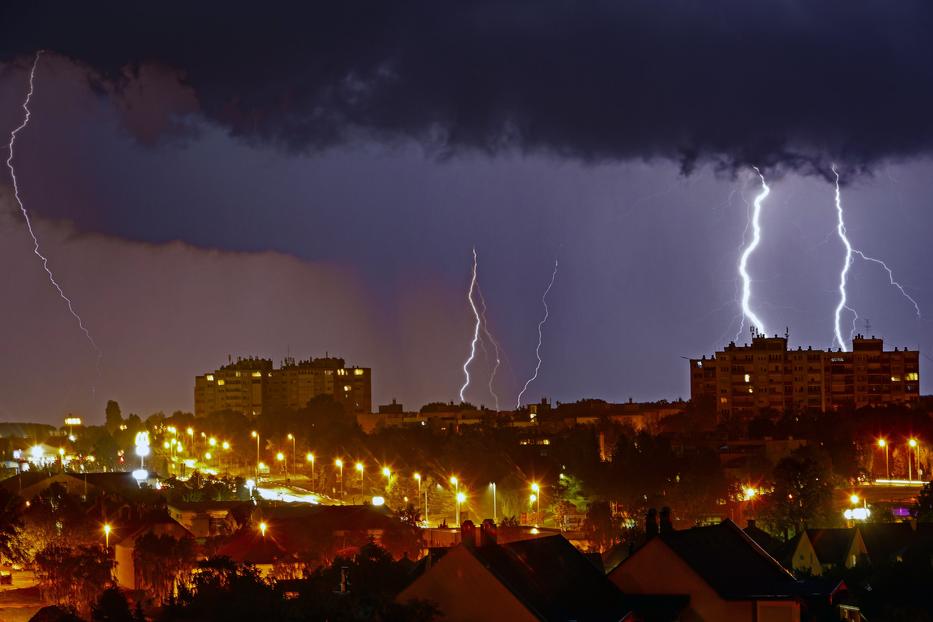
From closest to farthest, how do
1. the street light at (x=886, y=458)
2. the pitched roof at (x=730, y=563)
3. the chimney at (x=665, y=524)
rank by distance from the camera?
the pitched roof at (x=730, y=563), the chimney at (x=665, y=524), the street light at (x=886, y=458)

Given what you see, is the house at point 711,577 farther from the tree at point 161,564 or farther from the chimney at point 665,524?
the tree at point 161,564

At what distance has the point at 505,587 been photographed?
17.2 metres

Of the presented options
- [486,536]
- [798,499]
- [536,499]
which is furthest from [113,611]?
[536,499]

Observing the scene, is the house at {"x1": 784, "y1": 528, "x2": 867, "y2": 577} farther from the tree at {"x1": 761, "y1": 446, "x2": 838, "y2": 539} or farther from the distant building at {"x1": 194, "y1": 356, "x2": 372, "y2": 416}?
the distant building at {"x1": 194, "y1": 356, "x2": 372, "y2": 416}

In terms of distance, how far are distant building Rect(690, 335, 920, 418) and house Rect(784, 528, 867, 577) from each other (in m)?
78.2

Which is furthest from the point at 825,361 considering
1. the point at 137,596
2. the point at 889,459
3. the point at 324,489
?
the point at 137,596

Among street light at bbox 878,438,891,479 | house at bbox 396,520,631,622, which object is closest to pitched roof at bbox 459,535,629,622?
house at bbox 396,520,631,622

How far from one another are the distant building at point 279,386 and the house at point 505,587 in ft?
511

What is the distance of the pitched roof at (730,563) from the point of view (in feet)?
61.5

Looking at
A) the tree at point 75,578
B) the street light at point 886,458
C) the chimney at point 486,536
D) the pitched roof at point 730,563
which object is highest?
the street light at point 886,458

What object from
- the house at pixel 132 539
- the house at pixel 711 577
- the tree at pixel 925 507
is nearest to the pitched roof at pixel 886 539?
the tree at pixel 925 507

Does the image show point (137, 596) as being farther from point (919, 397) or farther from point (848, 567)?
point (919, 397)

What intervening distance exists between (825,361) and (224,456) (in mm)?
48469

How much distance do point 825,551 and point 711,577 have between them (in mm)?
13618
